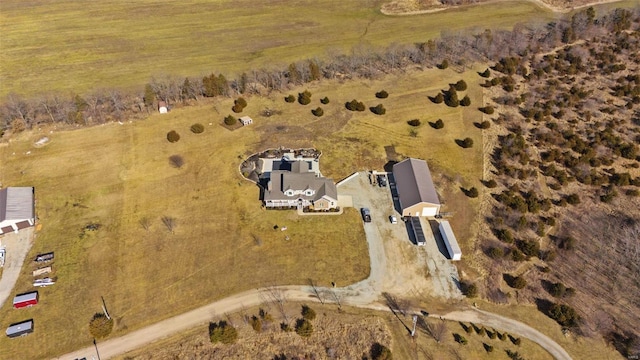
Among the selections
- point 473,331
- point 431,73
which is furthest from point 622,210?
point 431,73

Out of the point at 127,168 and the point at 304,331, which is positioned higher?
the point at 127,168

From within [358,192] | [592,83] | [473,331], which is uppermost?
[592,83]

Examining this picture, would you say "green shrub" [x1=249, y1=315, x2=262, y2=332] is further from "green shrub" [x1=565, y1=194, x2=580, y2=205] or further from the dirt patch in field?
"green shrub" [x1=565, y1=194, x2=580, y2=205]

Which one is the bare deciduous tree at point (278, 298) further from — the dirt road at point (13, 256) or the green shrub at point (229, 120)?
the green shrub at point (229, 120)

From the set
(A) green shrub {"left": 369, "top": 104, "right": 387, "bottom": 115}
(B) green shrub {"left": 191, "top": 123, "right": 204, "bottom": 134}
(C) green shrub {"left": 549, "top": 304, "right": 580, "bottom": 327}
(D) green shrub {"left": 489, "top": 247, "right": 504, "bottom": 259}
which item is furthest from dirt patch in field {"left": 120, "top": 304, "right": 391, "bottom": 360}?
(A) green shrub {"left": 369, "top": 104, "right": 387, "bottom": 115}

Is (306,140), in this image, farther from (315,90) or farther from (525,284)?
(525,284)

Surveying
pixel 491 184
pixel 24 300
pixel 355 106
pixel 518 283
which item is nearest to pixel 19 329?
pixel 24 300

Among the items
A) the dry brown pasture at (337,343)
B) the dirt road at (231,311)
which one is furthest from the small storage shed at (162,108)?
the dry brown pasture at (337,343)
